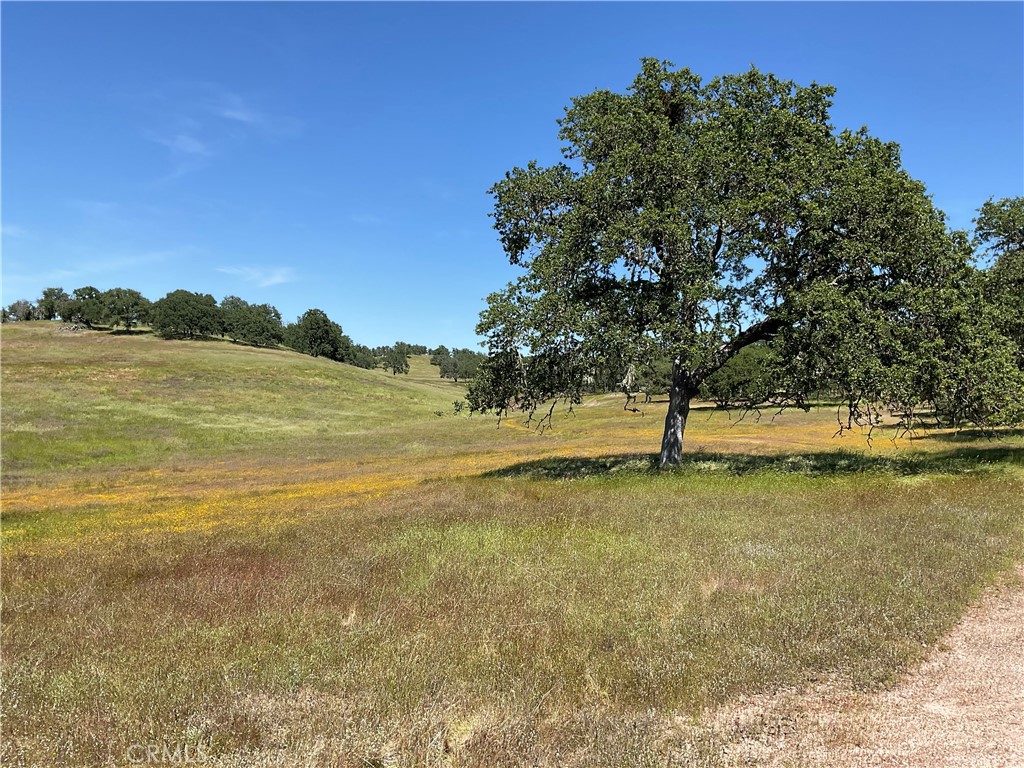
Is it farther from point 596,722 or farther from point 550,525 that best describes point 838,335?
point 596,722

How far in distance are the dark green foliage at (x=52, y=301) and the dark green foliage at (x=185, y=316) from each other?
180 ft

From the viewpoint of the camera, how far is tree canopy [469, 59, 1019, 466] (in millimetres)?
19422

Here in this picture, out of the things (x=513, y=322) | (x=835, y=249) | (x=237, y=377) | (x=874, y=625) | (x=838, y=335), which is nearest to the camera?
(x=874, y=625)

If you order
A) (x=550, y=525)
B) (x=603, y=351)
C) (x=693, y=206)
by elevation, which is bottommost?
(x=550, y=525)

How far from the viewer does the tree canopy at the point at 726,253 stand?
63.7 feet

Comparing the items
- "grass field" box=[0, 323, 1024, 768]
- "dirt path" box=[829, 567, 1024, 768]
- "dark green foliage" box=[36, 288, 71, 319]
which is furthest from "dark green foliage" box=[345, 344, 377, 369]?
"dirt path" box=[829, 567, 1024, 768]

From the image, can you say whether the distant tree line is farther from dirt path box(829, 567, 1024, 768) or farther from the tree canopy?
dirt path box(829, 567, 1024, 768)

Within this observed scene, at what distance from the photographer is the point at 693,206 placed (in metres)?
20.9

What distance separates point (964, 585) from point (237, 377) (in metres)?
88.5

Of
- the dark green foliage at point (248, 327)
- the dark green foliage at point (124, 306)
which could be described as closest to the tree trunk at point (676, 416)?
the dark green foliage at point (248, 327)

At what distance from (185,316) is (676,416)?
11952cm

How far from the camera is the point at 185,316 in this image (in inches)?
4537

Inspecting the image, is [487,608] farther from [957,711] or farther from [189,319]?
[189,319]

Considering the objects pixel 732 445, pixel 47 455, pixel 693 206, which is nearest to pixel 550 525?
pixel 693 206
